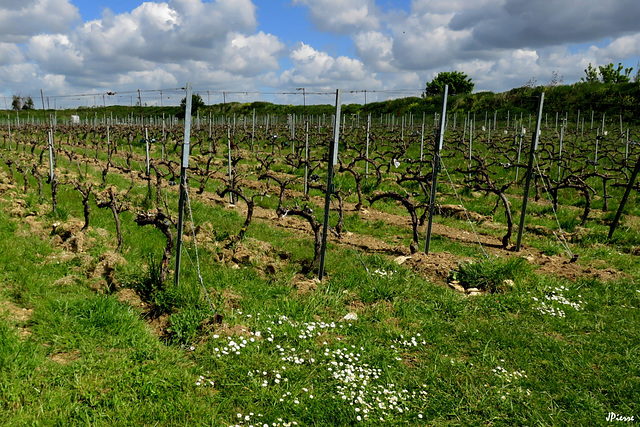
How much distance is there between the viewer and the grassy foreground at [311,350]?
3.88 m

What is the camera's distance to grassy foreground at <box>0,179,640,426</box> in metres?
3.88

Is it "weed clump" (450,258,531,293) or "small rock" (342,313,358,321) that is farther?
"weed clump" (450,258,531,293)

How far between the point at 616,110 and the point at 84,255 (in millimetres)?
43721

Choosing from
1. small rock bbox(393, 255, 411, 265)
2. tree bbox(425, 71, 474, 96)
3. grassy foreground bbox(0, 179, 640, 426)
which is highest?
tree bbox(425, 71, 474, 96)

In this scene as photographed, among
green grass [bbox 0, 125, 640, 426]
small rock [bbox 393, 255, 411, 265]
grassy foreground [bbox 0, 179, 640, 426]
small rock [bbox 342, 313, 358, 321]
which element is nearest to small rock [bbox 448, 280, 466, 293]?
green grass [bbox 0, 125, 640, 426]

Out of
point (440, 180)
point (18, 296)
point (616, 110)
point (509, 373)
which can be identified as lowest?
point (509, 373)

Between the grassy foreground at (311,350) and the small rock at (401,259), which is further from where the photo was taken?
the small rock at (401,259)

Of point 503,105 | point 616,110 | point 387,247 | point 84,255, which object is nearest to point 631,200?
point 387,247

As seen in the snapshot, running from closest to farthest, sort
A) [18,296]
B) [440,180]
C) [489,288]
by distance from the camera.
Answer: [18,296] < [489,288] < [440,180]

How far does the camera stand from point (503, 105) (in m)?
44.7

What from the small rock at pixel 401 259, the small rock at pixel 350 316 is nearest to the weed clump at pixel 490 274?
the small rock at pixel 401 259

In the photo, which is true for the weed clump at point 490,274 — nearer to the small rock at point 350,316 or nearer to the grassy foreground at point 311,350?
the grassy foreground at point 311,350

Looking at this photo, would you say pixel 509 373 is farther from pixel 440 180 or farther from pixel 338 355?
pixel 440 180

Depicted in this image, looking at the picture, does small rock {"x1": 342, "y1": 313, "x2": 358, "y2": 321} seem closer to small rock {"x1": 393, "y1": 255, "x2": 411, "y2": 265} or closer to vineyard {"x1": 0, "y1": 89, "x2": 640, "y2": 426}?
vineyard {"x1": 0, "y1": 89, "x2": 640, "y2": 426}
